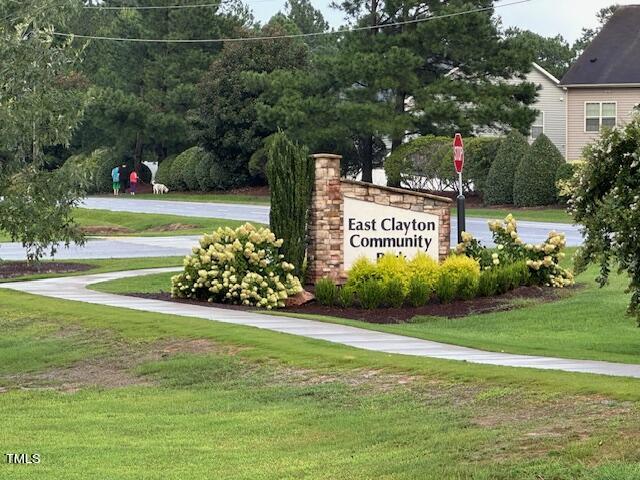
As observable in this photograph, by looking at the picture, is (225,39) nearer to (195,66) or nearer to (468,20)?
(195,66)

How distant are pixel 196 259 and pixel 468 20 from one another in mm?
32878

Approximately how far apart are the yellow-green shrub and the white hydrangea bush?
2398 mm

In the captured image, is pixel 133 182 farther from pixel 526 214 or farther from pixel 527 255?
pixel 527 255

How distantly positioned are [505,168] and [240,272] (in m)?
29.5

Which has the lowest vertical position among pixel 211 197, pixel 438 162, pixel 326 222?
pixel 211 197

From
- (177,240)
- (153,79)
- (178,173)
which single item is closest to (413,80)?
(177,240)

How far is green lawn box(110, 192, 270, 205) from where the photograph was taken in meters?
60.3

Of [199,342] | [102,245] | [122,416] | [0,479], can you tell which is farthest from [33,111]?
[102,245]

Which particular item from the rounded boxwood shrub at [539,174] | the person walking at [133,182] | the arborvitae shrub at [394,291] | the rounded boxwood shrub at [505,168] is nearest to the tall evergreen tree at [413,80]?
the rounded boxwood shrub at [505,168]

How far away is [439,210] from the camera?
2233 centimetres

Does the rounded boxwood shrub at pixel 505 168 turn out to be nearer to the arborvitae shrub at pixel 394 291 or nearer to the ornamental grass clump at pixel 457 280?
the ornamental grass clump at pixel 457 280

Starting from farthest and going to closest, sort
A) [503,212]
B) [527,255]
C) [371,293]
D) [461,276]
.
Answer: [503,212] < [527,255] < [461,276] < [371,293]

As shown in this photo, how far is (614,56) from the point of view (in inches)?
2351

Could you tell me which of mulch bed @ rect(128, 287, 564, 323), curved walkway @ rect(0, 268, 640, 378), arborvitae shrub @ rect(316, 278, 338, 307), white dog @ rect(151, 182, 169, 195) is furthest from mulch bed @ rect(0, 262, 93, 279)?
white dog @ rect(151, 182, 169, 195)
